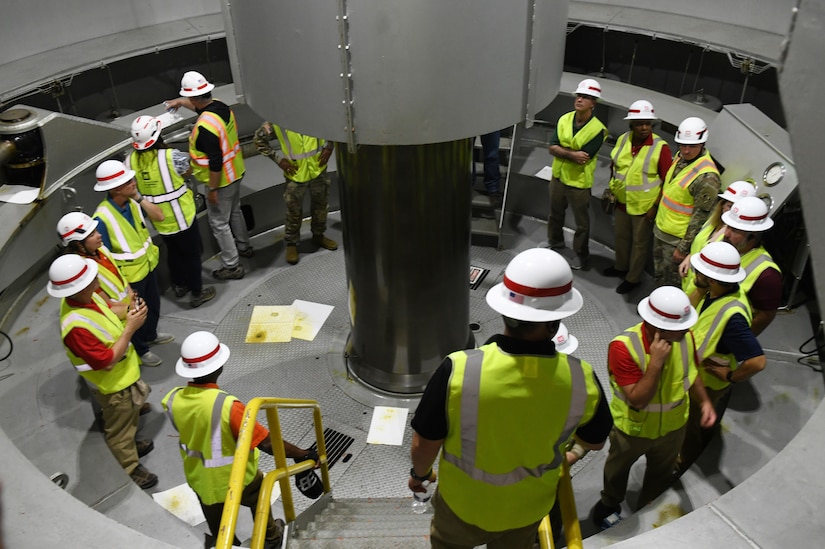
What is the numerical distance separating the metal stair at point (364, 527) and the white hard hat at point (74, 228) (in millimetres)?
2107

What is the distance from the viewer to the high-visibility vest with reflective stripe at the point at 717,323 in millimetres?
3064

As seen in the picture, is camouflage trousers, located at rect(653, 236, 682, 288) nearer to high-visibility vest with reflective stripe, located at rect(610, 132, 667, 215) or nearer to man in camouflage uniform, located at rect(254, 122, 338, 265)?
high-visibility vest with reflective stripe, located at rect(610, 132, 667, 215)

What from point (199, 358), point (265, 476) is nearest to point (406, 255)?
point (199, 358)

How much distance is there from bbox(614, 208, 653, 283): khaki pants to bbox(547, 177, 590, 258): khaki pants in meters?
0.29

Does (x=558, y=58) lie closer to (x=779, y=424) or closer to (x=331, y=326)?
(x=779, y=424)

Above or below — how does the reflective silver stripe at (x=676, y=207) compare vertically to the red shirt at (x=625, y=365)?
below

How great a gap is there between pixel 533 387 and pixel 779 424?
8.17 ft

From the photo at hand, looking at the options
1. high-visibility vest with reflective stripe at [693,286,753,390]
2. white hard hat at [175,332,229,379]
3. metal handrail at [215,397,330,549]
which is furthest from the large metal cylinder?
high-visibility vest with reflective stripe at [693,286,753,390]

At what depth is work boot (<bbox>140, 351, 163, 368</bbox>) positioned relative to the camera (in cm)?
471

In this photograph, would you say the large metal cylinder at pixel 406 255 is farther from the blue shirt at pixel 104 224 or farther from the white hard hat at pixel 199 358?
the blue shirt at pixel 104 224

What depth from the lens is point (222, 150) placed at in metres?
5.05

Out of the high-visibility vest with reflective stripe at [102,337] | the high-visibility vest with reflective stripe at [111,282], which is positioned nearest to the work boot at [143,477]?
the high-visibility vest with reflective stripe at [102,337]

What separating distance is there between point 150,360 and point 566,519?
11.5 ft

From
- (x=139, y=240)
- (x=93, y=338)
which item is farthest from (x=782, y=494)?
(x=139, y=240)
